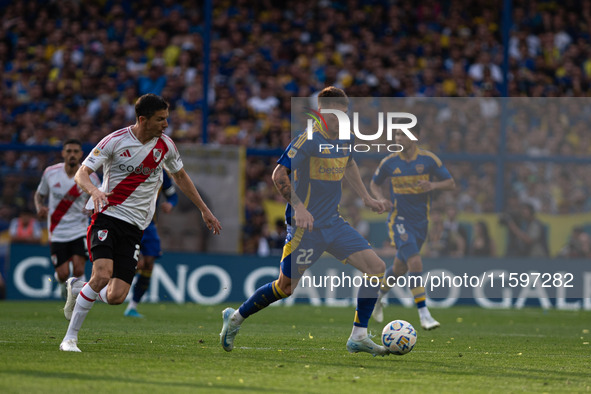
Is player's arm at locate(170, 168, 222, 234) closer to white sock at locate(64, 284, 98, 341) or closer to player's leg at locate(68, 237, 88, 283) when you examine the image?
white sock at locate(64, 284, 98, 341)

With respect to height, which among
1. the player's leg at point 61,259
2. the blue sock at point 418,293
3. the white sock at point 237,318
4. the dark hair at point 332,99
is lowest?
the white sock at point 237,318

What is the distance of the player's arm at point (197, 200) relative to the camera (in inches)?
337

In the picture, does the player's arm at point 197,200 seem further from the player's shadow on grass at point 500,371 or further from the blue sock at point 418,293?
the blue sock at point 418,293

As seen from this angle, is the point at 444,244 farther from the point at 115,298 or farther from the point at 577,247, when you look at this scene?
the point at 115,298

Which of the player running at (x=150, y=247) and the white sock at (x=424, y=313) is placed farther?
the player running at (x=150, y=247)

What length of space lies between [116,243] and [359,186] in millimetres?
2466

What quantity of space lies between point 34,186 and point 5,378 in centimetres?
1159

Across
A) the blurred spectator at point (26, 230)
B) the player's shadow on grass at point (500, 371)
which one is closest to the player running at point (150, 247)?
the blurred spectator at point (26, 230)

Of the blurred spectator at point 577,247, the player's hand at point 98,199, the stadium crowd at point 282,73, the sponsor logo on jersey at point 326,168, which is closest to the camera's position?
the player's hand at point 98,199

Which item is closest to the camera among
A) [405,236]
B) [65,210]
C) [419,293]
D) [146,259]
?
[419,293]

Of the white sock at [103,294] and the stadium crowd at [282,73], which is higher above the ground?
the stadium crowd at [282,73]

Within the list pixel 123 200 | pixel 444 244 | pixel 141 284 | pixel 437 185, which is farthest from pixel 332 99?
pixel 444 244

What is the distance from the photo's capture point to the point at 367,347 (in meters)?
8.69

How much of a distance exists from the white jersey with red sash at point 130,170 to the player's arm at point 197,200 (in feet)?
0.79
